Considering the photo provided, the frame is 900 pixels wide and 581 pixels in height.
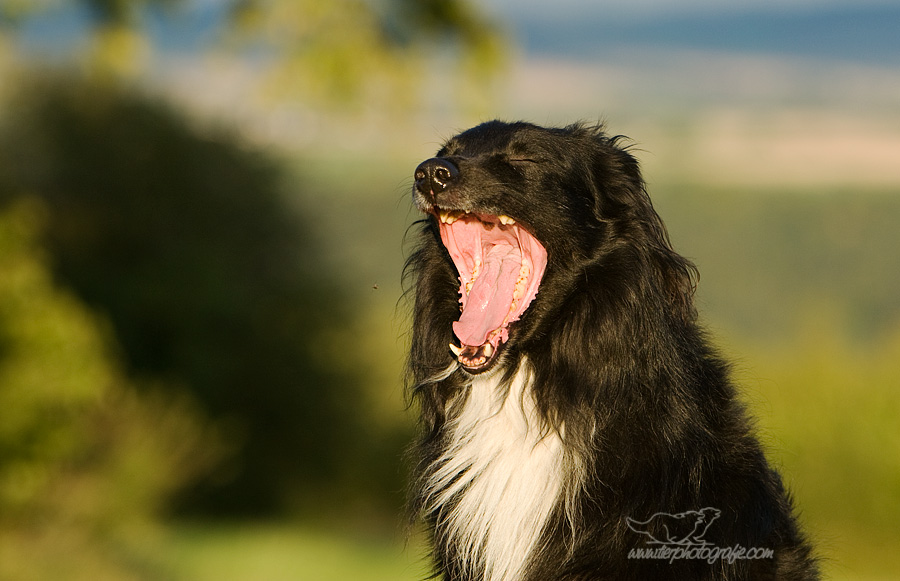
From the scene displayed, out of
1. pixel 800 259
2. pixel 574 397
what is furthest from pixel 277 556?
pixel 574 397

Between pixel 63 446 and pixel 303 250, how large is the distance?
7215 mm

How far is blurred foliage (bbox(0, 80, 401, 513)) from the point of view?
50.6 ft

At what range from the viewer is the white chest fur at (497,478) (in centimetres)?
367

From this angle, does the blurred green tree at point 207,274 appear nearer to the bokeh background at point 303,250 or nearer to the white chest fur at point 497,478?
the bokeh background at point 303,250

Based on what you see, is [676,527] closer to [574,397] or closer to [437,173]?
[574,397]

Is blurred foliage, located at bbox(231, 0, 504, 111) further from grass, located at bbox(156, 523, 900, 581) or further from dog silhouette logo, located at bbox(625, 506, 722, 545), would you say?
dog silhouette logo, located at bbox(625, 506, 722, 545)

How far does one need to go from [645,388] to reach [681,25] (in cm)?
1905

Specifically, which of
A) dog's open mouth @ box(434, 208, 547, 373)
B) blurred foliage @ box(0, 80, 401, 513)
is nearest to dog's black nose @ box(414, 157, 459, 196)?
dog's open mouth @ box(434, 208, 547, 373)

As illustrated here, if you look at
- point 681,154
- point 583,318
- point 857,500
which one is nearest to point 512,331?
point 583,318

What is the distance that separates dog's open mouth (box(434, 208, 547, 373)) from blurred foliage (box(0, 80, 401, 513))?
11979mm

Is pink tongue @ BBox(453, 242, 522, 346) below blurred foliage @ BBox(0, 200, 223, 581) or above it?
below

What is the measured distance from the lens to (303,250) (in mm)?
16812

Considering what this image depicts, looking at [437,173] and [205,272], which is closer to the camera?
[437,173]

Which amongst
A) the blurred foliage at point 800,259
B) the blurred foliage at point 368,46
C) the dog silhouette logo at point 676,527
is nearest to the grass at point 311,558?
the blurred foliage at point 800,259
